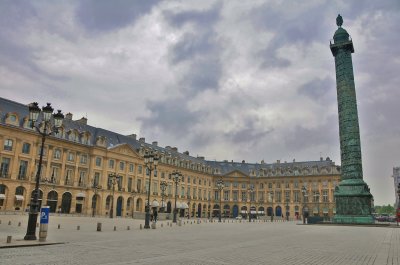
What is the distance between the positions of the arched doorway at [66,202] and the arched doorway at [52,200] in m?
1.43

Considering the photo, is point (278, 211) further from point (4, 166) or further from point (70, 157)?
point (4, 166)

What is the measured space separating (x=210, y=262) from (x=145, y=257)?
239 cm

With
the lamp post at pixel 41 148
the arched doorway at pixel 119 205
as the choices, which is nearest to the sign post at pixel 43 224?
the lamp post at pixel 41 148

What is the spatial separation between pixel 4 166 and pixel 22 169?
9.00 ft

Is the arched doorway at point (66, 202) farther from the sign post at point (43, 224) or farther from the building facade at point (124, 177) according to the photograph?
the sign post at point (43, 224)

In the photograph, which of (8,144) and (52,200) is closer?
(8,144)

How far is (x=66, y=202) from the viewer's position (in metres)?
58.5

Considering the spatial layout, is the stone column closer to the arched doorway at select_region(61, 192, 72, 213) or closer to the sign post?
the sign post

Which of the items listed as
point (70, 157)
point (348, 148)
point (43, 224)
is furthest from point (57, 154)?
point (348, 148)

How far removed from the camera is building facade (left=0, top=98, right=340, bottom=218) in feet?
174

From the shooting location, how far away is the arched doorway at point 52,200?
55.6 meters

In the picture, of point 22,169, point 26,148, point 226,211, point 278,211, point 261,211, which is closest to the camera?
point 22,169

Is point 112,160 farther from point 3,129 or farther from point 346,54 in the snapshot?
point 346,54

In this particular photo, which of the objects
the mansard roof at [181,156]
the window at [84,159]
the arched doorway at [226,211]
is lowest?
the arched doorway at [226,211]
